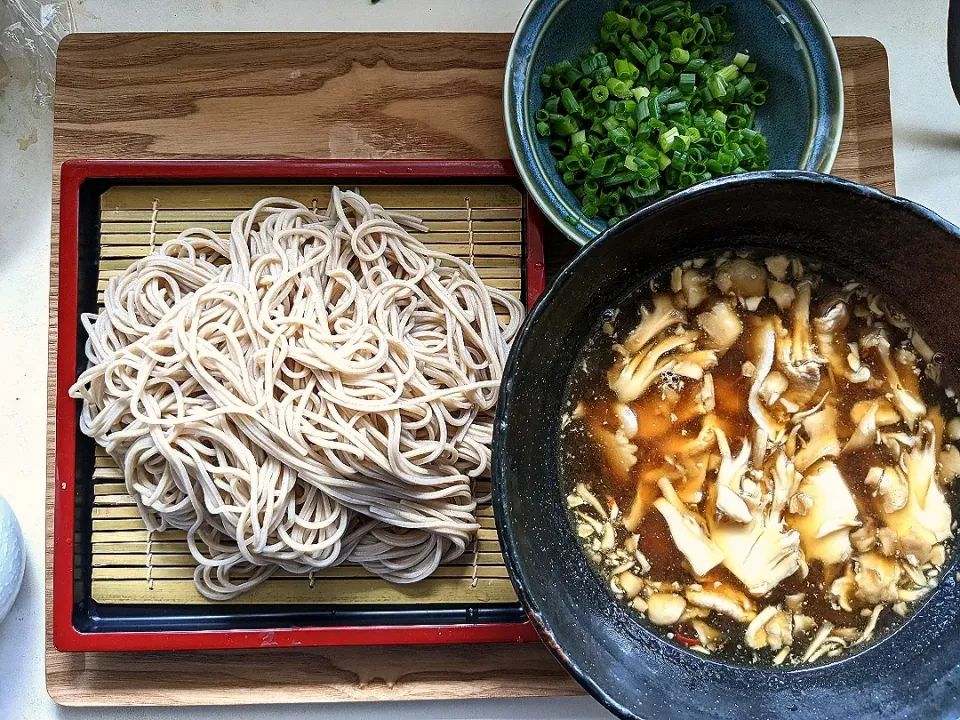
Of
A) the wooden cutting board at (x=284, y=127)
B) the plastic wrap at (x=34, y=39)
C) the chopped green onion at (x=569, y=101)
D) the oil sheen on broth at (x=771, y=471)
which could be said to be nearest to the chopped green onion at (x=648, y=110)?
the chopped green onion at (x=569, y=101)

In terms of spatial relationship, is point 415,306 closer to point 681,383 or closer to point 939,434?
point 681,383

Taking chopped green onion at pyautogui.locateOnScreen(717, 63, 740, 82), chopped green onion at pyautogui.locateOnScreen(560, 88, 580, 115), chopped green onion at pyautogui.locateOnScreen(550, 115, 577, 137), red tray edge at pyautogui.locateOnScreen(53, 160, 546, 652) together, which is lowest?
red tray edge at pyautogui.locateOnScreen(53, 160, 546, 652)

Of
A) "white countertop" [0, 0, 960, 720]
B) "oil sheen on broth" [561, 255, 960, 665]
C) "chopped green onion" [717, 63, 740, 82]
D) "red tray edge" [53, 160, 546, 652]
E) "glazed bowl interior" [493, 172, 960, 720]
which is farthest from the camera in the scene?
"white countertop" [0, 0, 960, 720]

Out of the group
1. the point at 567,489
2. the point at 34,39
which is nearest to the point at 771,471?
the point at 567,489

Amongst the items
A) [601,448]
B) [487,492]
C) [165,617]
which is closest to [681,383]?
[601,448]

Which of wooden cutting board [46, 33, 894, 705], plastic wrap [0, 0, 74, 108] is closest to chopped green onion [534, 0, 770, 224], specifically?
wooden cutting board [46, 33, 894, 705]

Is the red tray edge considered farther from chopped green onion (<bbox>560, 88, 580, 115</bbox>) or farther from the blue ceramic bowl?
chopped green onion (<bbox>560, 88, 580, 115</bbox>)
